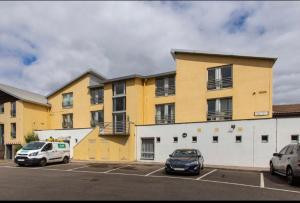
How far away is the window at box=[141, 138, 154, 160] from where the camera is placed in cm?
2664

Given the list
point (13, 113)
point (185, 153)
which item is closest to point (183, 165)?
point (185, 153)

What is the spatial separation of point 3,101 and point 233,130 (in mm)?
27550

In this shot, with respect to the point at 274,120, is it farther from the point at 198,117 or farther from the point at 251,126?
the point at 198,117

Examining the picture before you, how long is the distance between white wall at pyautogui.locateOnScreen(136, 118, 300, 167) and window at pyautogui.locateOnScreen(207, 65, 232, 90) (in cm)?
388

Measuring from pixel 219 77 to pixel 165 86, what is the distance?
5073 mm

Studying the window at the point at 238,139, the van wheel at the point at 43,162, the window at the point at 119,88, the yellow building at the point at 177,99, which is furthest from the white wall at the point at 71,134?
the window at the point at 238,139

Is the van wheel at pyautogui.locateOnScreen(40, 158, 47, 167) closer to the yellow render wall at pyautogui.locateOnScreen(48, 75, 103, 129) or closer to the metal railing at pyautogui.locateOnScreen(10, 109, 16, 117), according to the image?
the yellow render wall at pyautogui.locateOnScreen(48, 75, 103, 129)

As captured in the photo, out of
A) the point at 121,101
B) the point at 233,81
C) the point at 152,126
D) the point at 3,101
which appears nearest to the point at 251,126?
the point at 233,81

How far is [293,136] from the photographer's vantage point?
2012cm

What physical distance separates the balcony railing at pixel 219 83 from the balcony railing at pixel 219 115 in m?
2.03

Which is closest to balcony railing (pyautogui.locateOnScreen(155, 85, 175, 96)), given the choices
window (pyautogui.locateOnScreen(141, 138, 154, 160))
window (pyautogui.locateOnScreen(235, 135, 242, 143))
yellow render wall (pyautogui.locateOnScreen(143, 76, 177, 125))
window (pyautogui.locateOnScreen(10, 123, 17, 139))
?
yellow render wall (pyautogui.locateOnScreen(143, 76, 177, 125))

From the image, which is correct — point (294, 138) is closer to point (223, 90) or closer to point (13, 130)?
point (223, 90)

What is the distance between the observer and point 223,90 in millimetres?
25328

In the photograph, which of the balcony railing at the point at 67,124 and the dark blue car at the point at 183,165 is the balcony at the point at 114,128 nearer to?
the balcony railing at the point at 67,124
